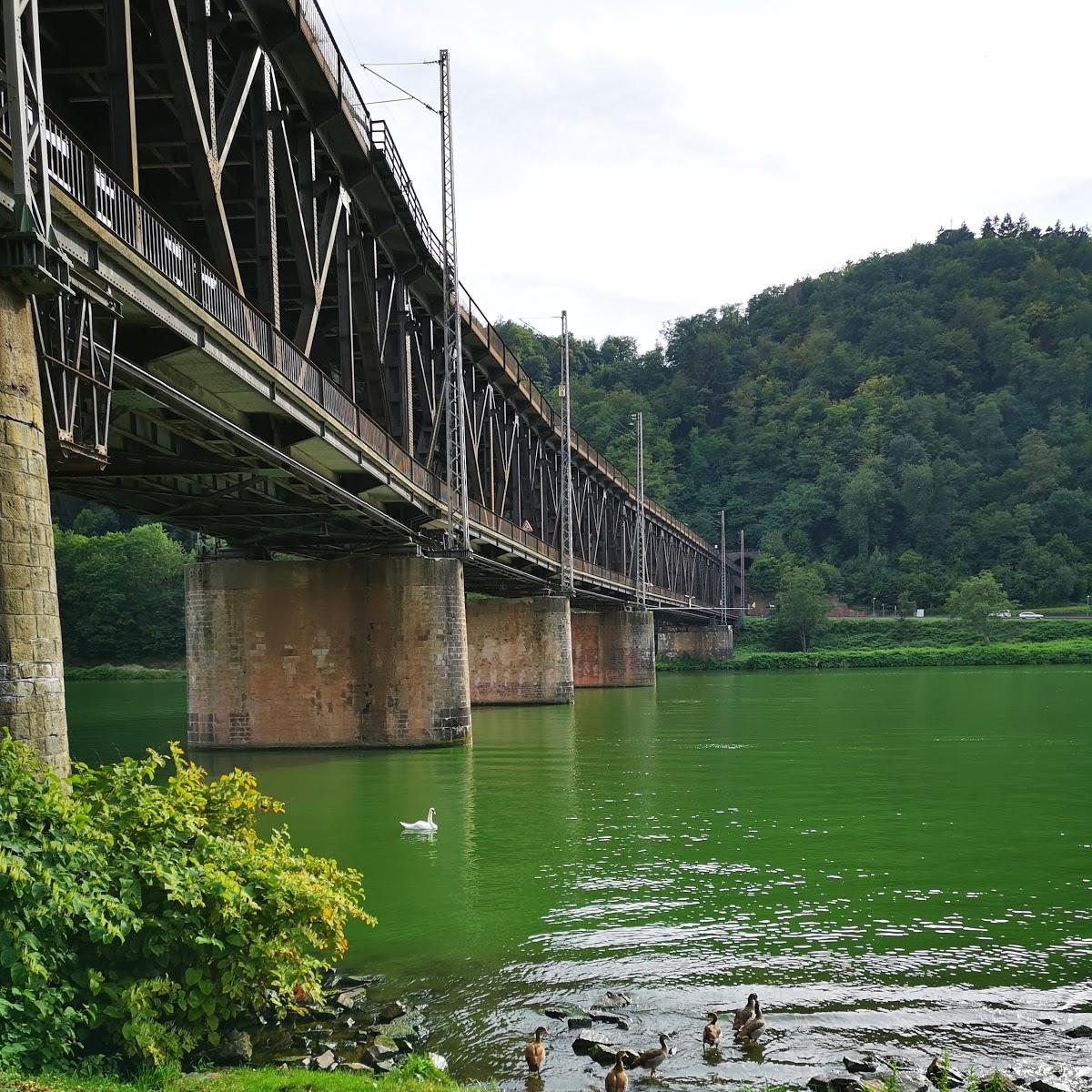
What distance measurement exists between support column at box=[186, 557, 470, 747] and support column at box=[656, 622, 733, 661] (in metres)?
81.4

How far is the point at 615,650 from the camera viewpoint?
81812mm

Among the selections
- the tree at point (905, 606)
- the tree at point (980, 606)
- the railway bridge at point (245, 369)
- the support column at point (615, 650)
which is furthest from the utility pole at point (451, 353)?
the tree at point (905, 606)

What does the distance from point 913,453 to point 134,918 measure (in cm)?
16317

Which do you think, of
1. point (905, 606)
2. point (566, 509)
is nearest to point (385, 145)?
point (566, 509)

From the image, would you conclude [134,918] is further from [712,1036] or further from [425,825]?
[425,825]

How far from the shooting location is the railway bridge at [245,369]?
12164 millimetres

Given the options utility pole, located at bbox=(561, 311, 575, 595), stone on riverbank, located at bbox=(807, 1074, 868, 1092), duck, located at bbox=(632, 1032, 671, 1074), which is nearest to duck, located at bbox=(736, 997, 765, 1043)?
duck, located at bbox=(632, 1032, 671, 1074)

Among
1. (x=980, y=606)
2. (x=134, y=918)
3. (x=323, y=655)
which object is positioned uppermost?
(x=323, y=655)

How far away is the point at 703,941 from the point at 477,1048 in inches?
171

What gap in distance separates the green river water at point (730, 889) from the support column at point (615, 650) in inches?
1689

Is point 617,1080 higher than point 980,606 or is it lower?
lower

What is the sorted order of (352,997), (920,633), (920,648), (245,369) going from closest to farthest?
(352,997)
(245,369)
(920,648)
(920,633)

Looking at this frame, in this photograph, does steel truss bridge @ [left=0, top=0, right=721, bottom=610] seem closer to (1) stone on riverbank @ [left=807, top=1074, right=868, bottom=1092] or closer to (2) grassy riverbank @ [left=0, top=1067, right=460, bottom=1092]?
(2) grassy riverbank @ [left=0, top=1067, right=460, bottom=1092]

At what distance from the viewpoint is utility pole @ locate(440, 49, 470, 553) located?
36219 millimetres
